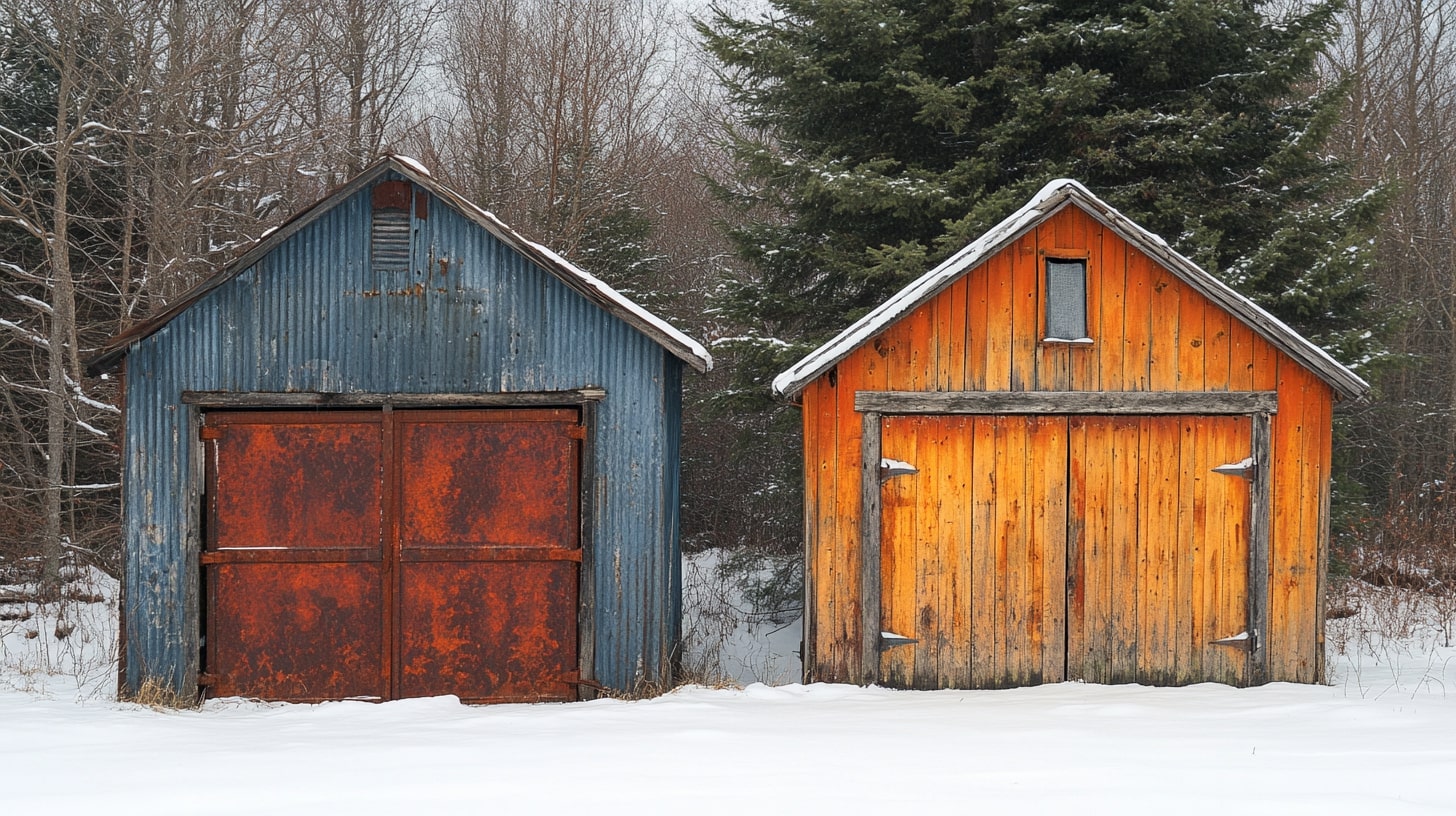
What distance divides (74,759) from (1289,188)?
12.2 meters

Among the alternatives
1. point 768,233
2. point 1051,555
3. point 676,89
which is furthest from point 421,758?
point 676,89

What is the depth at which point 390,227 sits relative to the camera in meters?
8.18

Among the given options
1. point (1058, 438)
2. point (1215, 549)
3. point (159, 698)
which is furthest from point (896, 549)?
point (159, 698)

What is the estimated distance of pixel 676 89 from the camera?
24.8 m

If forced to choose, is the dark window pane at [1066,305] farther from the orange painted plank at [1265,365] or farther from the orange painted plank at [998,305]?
the orange painted plank at [1265,365]

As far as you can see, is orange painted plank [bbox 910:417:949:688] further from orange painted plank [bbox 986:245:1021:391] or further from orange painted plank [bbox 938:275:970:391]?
orange painted plank [bbox 986:245:1021:391]

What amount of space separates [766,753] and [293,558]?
4.23m

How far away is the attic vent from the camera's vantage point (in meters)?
8.16

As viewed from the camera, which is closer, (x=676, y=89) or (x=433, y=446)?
(x=433, y=446)

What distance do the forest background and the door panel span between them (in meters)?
4.87

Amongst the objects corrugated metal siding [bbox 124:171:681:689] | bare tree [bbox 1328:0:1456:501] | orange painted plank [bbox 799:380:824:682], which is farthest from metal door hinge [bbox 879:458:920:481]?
bare tree [bbox 1328:0:1456:501]

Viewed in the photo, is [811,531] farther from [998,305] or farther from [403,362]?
[403,362]

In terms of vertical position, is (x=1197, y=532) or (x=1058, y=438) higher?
(x=1058, y=438)

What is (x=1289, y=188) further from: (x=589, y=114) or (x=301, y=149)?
(x=301, y=149)
